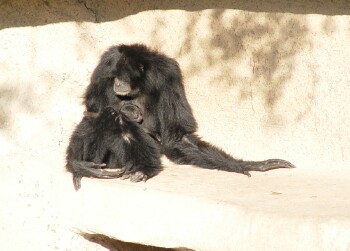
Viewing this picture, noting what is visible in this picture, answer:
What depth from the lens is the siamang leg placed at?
6742 millimetres

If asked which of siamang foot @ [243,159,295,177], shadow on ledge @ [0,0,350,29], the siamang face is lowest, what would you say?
siamang foot @ [243,159,295,177]

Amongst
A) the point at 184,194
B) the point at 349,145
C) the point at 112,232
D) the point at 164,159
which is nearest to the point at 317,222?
the point at 184,194

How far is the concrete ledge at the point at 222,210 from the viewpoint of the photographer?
4.48 m

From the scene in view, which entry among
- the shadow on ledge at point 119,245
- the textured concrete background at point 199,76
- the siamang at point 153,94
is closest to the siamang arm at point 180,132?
the siamang at point 153,94

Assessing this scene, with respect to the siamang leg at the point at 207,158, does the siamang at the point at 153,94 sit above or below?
above

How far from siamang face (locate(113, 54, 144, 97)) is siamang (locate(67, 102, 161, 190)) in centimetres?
28

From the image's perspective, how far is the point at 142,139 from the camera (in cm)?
680

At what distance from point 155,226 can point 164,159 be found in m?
1.92

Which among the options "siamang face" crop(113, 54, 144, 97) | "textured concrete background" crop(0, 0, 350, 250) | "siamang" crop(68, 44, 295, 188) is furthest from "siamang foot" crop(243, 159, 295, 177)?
"siamang face" crop(113, 54, 144, 97)

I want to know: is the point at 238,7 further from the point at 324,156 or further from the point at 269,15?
the point at 324,156

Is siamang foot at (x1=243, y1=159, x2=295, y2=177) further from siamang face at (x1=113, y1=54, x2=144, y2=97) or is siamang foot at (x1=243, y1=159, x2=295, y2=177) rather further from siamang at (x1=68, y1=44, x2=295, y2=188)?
siamang face at (x1=113, y1=54, x2=144, y2=97)

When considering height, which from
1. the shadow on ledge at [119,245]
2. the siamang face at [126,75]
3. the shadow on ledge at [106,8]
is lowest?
the shadow on ledge at [119,245]

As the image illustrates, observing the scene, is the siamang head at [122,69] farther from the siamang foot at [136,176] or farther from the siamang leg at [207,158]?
the siamang foot at [136,176]

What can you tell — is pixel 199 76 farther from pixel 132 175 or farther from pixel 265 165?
pixel 132 175
